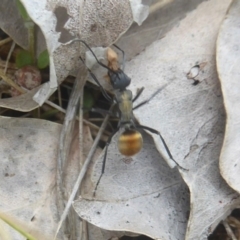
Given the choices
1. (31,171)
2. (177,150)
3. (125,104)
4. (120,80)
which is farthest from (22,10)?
(177,150)

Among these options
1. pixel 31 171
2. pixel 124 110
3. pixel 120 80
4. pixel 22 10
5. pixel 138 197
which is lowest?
pixel 31 171

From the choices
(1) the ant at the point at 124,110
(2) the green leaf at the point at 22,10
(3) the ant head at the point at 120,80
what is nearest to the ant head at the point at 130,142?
(1) the ant at the point at 124,110

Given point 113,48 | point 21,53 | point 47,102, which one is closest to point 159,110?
point 113,48

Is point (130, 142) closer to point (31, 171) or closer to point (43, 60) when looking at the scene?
point (31, 171)

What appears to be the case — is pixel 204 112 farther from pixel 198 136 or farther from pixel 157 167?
pixel 157 167

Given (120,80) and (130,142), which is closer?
(130,142)

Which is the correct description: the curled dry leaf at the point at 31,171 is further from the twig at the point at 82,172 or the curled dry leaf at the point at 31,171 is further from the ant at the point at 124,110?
the ant at the point at 124,110

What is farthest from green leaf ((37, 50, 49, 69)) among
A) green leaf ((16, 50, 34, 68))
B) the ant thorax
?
the ant thorax
